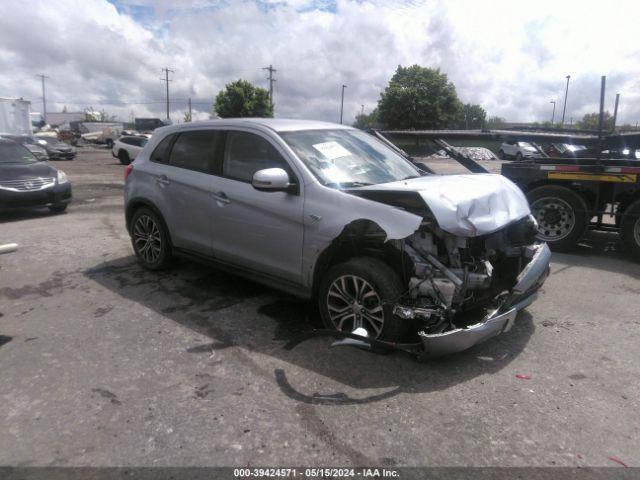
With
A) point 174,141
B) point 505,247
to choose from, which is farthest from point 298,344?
point 174,141

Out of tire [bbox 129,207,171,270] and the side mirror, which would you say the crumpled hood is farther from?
tire [bbox 129,207,171,270]

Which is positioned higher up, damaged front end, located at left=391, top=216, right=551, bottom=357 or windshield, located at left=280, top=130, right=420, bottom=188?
windshield, located at left=280, top=130, right=420, bottom=188

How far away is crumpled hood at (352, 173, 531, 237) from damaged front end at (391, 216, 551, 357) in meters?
0.15

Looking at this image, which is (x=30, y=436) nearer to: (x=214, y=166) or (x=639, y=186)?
(x=214, y=166)

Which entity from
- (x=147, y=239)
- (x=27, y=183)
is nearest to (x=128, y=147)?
(x=27, y=183)

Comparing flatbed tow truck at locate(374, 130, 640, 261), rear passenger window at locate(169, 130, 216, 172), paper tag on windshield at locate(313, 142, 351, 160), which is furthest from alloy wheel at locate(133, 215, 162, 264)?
flatbed tow truck at locate(374, 130, 640, 261)

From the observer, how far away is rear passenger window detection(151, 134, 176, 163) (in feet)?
17.2

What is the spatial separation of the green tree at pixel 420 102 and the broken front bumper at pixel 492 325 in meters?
52.8

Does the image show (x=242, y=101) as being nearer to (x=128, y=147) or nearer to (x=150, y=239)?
(x=128, y=147)

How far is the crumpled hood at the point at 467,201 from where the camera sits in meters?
3.21

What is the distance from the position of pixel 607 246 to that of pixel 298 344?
5834 mm

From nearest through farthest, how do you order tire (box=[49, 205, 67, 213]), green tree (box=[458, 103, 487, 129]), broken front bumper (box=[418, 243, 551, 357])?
1. broken front bumper (box=[418, 243, 551, 357])
2. tire (box=[49, 205, 67, 213])
3. green tree (box=[458, 103, 487, 129])

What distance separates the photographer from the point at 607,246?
7359 millimetres

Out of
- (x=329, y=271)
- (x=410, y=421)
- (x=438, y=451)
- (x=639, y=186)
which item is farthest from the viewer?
(x=639, y=186)
